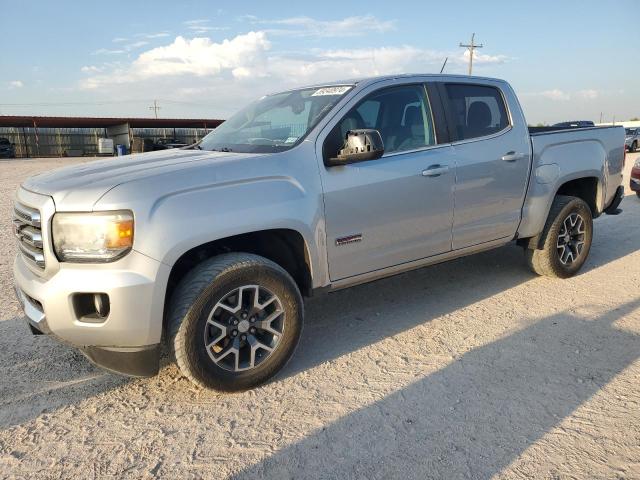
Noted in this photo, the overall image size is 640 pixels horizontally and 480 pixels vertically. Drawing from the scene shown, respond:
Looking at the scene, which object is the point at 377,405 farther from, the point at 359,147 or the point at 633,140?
the point at 633,140

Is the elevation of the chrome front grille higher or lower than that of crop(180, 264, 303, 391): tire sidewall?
higher

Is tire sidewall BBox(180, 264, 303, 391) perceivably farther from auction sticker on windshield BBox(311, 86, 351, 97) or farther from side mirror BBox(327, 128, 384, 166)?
auction sticker on windshield BBox(311, 86, 351, 97)

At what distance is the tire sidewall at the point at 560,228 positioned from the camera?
4926mm

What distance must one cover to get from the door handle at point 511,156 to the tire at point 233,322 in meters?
2.33

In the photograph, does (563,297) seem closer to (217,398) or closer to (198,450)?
(217,398)

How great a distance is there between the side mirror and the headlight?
54.9 inches

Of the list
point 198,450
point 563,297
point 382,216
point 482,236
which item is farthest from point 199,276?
point 563,297

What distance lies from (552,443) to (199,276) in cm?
205

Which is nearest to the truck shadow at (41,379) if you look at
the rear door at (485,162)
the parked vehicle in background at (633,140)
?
the rear door at (485,162)

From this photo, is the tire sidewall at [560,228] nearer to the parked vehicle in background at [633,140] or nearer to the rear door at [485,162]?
the rear door at [485,162]

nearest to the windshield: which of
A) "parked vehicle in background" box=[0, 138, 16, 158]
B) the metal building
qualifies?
the metal building

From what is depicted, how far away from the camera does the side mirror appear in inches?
130

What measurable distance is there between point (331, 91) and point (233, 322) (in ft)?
6.25

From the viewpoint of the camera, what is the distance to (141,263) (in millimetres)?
2719
